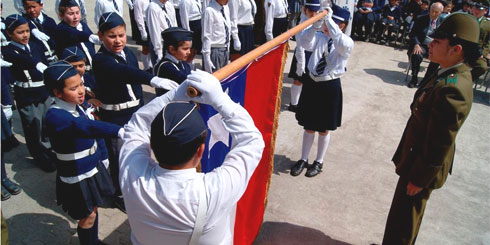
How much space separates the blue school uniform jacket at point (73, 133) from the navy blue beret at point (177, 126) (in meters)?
1.31

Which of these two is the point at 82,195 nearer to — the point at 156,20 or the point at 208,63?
the point at 208,63

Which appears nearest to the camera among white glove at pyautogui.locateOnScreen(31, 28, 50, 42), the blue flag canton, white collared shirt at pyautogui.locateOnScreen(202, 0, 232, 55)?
the blue flag canton

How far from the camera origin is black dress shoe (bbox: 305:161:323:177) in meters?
4.92

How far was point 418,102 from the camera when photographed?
3.02 metres

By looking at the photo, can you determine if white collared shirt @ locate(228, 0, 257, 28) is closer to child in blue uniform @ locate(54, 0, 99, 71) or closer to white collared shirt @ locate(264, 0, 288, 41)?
white collared shirt @ locate(264, 0, 288, 41)

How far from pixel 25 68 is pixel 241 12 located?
4.33 meters

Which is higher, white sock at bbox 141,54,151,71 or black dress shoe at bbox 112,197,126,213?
white sock at bbox 141,54,151,71

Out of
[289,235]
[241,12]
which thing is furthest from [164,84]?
[241,12]

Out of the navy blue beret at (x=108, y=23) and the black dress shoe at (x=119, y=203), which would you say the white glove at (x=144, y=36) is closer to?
the navy blue beret at (x=108, y=23)

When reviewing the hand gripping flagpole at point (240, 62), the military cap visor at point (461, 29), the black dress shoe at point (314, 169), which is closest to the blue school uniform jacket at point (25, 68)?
the hand gripping flagpole at point (240, 62)

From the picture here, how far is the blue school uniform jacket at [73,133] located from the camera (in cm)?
284

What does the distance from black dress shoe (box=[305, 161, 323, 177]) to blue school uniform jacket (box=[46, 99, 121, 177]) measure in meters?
2.74

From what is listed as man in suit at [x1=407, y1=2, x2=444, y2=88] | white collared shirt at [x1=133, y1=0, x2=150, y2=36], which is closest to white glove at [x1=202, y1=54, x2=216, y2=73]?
white collared shirt at [x1=133, y1=0, x2=150, y2=36]

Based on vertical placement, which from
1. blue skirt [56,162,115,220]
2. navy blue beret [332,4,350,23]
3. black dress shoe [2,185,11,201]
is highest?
navy blue beret [332,4,350,23]
